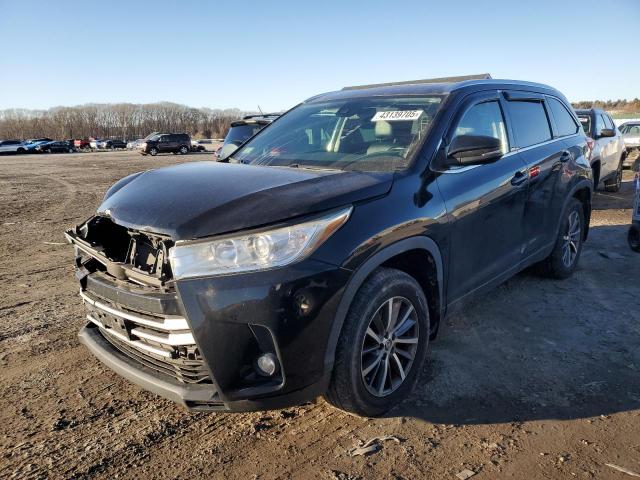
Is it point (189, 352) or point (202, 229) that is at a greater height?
point (202, 229)

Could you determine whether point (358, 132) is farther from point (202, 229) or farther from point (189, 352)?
point (189, 352)

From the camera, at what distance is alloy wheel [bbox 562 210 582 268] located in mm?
5059

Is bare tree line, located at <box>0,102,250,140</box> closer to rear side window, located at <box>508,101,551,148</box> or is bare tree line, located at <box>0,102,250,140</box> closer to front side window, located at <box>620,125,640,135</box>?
front side window, located at <box>620,125,640,135</box>

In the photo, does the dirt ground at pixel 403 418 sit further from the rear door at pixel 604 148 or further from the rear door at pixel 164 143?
the rear door at pixel 164 143

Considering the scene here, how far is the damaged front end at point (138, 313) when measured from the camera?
2.35 meters

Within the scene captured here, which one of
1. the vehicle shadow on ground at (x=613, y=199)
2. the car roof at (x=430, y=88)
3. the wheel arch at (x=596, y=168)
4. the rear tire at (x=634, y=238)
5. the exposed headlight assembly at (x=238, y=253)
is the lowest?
the vehicle shadow on ground at (x=613, y=199)

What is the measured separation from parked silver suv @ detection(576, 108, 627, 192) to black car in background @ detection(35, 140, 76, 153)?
5349 cm

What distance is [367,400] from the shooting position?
2.73m

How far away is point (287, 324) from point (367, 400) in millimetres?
779

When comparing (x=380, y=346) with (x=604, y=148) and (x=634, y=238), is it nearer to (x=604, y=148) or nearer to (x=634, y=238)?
(x=634, y=238)

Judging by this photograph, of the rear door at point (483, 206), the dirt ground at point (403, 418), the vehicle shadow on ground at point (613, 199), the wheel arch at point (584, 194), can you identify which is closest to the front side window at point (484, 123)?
the rear door at point (483, 206)

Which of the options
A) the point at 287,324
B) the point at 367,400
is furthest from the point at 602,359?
the point at 287,324

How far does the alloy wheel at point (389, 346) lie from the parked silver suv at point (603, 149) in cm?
771

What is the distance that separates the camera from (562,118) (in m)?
5.10
